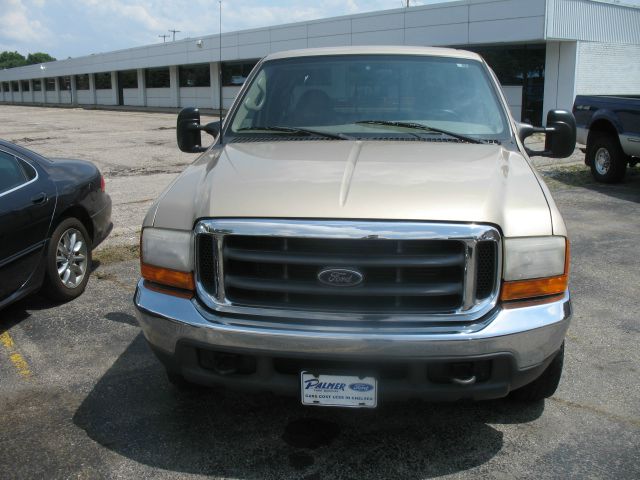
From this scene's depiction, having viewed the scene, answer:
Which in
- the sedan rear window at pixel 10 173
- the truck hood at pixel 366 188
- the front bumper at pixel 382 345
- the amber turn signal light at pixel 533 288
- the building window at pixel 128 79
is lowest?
the front bumper at pixel 382 345

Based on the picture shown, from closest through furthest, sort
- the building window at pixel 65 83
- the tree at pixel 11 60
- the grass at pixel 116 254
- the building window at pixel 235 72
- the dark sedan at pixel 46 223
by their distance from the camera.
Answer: the dark sedan at pixel 46 223
the grass at pixel 116 254
the building window at pixel 235 72
the building window at pixel 65 83
the tree at pixel 11 60

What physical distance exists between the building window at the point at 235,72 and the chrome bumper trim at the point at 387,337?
122 ft

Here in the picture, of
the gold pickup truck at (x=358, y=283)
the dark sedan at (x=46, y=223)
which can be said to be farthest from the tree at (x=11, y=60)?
the gold pickup truck at (x=358, y=283)

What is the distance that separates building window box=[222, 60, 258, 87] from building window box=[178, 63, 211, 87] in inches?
72.5

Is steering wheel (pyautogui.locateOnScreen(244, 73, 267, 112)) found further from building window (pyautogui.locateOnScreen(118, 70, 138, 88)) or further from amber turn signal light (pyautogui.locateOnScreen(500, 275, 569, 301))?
building window (pyautogui.locateOnScreen(118, 70, 138, 88))

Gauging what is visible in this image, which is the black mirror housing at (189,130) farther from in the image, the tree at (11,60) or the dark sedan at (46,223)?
the tree at (11,60)

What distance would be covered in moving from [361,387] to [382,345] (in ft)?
0.81

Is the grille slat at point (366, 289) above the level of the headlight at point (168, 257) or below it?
below

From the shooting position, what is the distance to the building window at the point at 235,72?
39.1 m

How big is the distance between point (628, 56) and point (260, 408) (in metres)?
26.0

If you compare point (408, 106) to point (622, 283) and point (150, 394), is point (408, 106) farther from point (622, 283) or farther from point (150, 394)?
point (622, 283)

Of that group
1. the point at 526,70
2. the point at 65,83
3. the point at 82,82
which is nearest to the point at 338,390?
the point at 526,70

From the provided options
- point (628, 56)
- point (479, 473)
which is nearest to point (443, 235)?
point (479, 473)

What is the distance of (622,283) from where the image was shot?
595 centimetres
